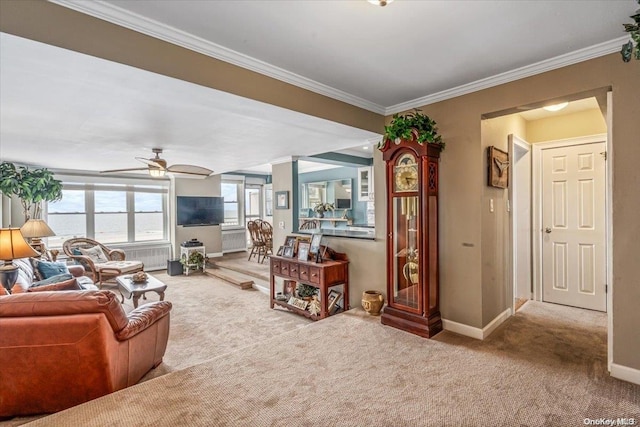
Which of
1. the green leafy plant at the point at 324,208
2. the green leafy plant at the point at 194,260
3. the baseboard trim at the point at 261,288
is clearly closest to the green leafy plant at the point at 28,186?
the green leafy plant at the point at 194,260

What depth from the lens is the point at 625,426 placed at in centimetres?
177

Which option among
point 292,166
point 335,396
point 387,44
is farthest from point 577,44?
point 292,166

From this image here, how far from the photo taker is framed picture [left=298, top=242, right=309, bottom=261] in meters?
4.33

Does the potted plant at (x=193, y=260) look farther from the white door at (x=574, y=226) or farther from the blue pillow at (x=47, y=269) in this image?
the white door at (x=574, y=226)

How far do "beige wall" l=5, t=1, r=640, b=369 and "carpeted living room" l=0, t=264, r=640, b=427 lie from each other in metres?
0.39

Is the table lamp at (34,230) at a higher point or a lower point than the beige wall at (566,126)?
lower

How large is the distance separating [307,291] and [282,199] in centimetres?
165

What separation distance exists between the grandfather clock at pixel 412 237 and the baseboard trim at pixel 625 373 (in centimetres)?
126

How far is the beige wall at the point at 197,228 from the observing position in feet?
25.6

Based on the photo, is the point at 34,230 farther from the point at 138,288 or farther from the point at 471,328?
the point at 471,328

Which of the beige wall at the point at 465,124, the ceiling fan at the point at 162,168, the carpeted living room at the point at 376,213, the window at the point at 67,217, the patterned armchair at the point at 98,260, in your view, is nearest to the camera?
the beige wall at the point at 465,124

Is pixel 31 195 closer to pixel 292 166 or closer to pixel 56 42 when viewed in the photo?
pixel 292 166

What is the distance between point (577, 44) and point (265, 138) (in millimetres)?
3235

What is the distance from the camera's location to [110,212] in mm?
7285
